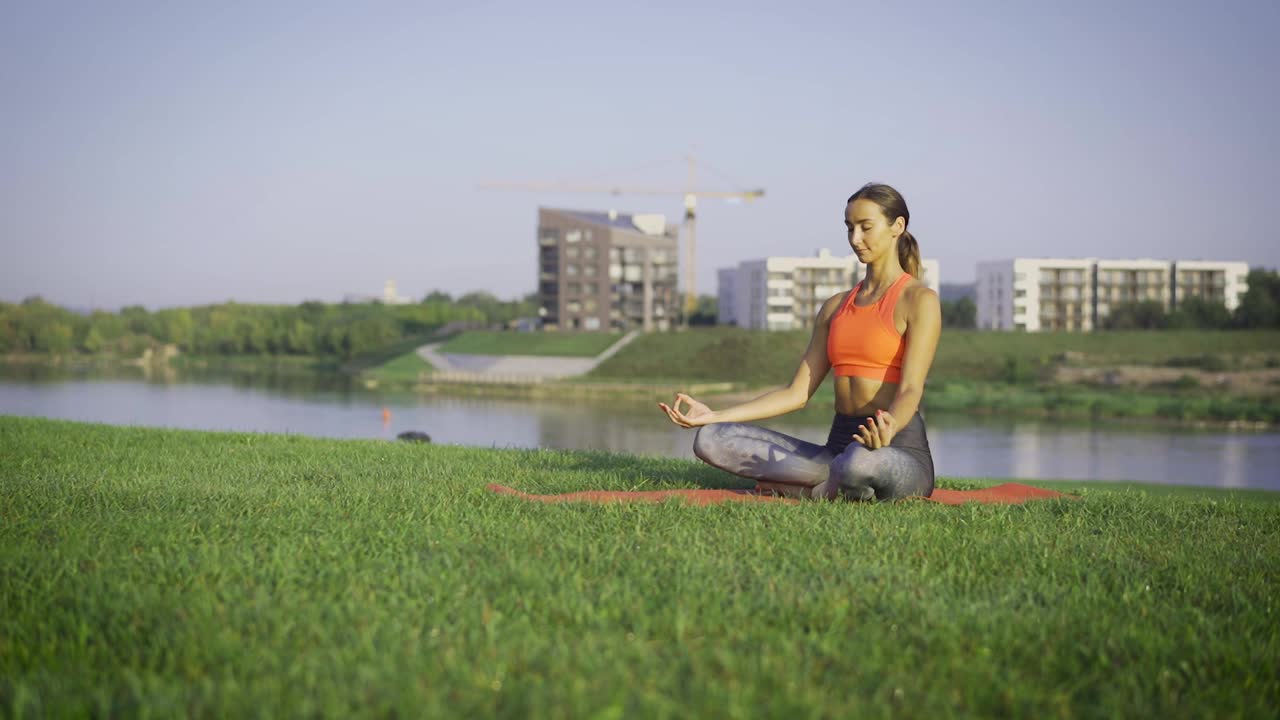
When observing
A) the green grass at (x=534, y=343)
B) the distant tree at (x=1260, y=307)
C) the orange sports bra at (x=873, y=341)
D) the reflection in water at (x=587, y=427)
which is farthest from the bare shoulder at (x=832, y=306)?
the distant tree at (x=1260, y=307)

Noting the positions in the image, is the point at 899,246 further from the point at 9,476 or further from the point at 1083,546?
the point at 9,476

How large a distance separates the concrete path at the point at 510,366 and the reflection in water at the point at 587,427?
7.79 m

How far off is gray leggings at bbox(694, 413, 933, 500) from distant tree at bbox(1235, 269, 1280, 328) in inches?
2785

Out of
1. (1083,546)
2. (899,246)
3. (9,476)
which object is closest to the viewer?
(1083,546)

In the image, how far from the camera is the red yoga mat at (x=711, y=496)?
13.6 feet

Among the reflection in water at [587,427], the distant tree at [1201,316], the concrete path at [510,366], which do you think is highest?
the distant tree at [1201,316]

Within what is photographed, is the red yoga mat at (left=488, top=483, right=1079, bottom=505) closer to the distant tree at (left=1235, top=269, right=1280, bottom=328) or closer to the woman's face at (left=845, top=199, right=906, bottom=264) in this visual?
the woman's face at (left=845, top=199, right=906, bottom=264)

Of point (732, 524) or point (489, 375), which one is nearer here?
point (732, 524)

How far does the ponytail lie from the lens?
171 inches

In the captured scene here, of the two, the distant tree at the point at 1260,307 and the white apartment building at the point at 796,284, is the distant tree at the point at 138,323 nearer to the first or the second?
the white apartment building at the point at 796,284

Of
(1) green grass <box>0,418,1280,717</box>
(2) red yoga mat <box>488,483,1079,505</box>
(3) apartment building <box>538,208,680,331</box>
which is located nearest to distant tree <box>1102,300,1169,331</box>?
(3) apartment building <box>538,208,680,331</box>

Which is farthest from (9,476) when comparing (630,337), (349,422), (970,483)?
(630,337)

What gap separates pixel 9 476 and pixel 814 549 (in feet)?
12.2

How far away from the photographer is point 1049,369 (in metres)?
54.2
